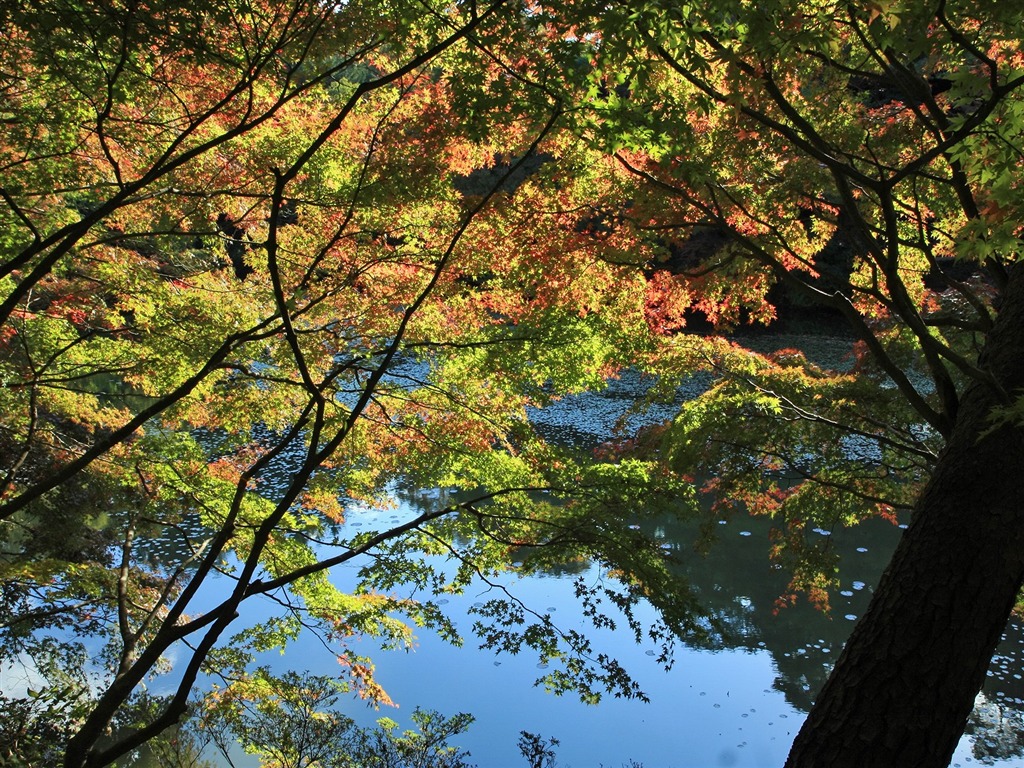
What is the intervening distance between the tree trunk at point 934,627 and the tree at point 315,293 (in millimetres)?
918

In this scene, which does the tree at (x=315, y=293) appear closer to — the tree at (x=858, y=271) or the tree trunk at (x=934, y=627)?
the tree at (x=858, y=271)

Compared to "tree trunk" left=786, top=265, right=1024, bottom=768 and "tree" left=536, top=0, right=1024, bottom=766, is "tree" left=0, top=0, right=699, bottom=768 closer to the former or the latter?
"tree" left=536, top=0, right=1024, bottom=766

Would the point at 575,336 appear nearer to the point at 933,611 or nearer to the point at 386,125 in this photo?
the point at 386,125

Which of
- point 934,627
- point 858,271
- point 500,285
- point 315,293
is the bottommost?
point 934,627

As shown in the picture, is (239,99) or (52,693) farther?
(52,693)

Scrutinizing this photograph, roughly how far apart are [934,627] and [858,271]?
4475mm

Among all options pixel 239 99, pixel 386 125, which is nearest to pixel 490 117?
pixel 386 125

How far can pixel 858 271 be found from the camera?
6.14 metres

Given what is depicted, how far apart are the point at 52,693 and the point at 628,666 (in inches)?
196

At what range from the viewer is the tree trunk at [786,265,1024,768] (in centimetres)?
228

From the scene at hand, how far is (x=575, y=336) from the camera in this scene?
386cm

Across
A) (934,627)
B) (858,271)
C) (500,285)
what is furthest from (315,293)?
(858,271)

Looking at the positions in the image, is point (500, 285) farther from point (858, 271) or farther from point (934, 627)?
point (858, 271)

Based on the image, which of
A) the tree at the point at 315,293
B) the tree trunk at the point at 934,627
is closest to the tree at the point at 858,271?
the tree trunk at the point at 934,627
